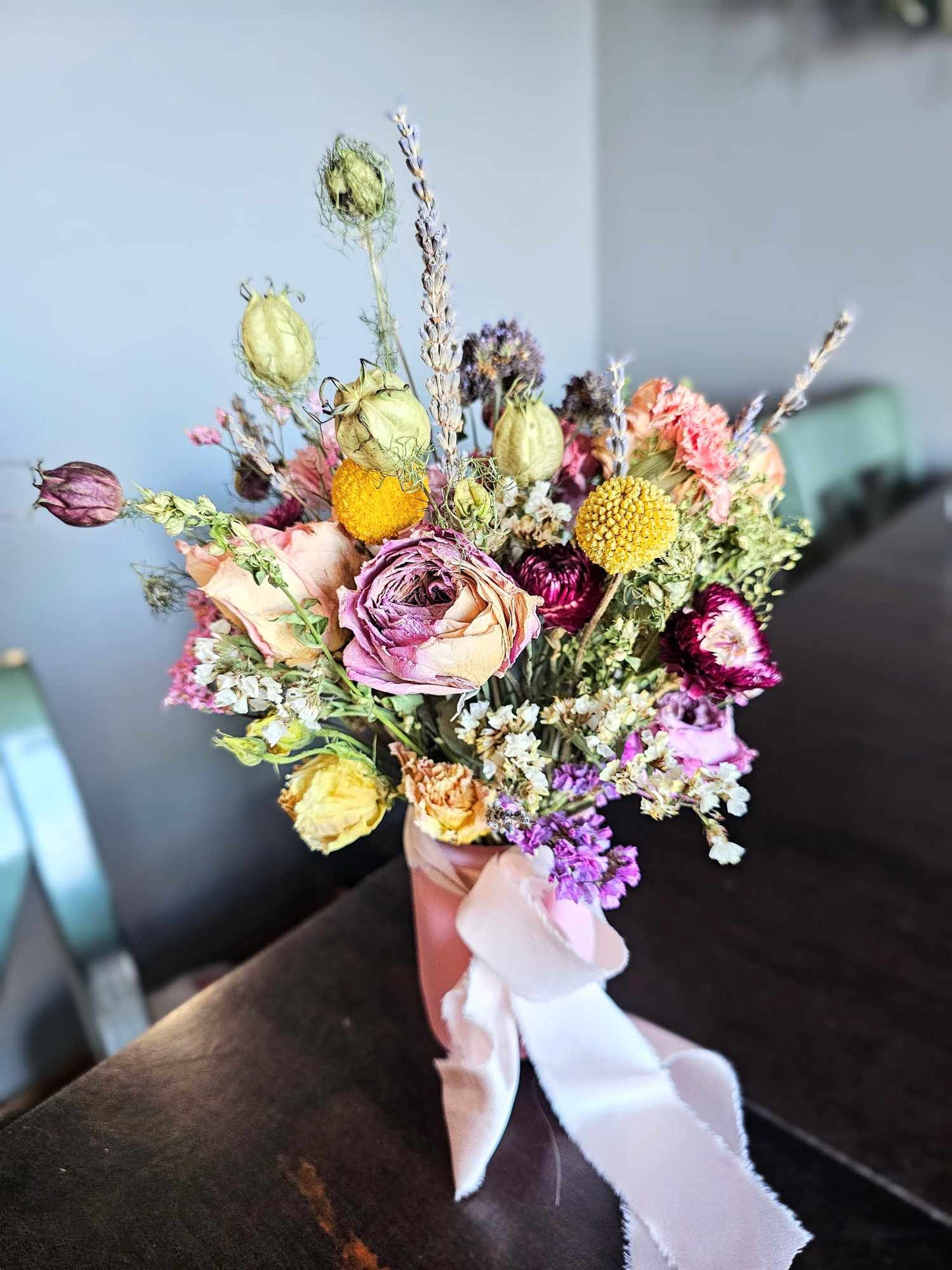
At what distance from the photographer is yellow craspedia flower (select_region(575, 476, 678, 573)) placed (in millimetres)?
403

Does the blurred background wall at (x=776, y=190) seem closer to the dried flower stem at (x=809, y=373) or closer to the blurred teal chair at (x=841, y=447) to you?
the blurred teal chair at (x=841, y=447)

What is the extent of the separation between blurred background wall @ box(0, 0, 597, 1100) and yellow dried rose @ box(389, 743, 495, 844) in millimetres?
316

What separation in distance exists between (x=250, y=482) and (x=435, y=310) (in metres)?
0.19

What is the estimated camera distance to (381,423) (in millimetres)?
376

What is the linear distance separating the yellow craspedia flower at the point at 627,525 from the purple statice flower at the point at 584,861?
150mm

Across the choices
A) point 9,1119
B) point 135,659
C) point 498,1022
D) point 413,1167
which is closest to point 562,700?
point 498,1022

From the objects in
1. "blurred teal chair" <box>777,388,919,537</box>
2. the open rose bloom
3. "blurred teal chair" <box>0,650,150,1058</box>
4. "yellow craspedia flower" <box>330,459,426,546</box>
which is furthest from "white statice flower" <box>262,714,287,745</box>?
"blurred teal chair" <box>777,388,919,537</box>

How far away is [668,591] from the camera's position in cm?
44

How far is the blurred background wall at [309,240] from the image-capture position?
0.76 metres

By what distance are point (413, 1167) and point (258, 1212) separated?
10 centimetres

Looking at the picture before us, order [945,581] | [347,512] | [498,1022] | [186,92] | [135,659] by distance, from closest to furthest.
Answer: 1. [347,512]
2. [498,1022]
3. [186,92]
4. [135,659]
5. [945,581]

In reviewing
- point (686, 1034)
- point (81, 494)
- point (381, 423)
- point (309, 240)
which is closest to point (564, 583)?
point (381, 423)

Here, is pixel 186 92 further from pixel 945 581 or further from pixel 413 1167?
pixel 945 581

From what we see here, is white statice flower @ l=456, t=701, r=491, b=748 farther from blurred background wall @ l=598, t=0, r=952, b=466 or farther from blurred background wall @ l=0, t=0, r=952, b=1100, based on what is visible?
blurred background wall @ l=598, t=0, r=952, b=466
